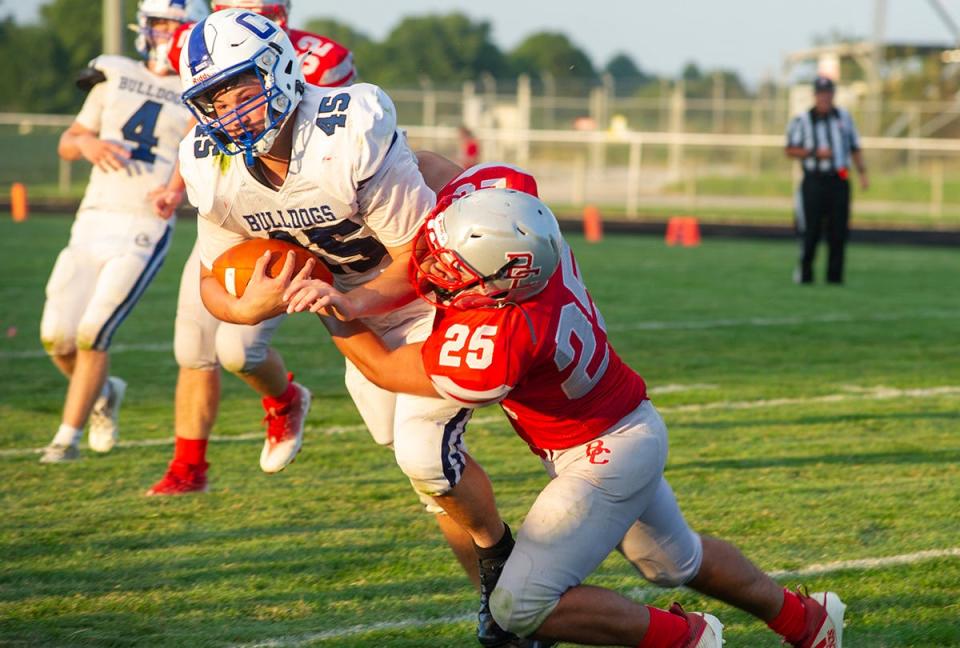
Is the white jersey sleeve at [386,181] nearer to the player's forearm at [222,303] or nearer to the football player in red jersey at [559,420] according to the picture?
the football player in red jersey at [559,420]

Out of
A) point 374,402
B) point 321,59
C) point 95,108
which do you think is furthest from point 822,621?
point 95,108

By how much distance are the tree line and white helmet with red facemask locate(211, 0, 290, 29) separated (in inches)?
438

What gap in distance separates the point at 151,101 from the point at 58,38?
120 ft

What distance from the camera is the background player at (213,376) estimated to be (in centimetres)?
501

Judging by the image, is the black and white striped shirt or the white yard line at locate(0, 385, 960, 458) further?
the black and white striped shirt

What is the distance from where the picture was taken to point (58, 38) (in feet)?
131

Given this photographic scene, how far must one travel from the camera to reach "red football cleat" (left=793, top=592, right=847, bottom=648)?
11.2 feet

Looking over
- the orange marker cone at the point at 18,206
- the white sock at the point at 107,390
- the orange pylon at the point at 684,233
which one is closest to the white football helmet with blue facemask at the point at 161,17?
the white sock at the point at 107,390

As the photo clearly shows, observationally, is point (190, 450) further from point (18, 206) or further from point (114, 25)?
point (18, 206)

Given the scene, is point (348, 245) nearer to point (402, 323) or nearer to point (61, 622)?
point (402, 323)

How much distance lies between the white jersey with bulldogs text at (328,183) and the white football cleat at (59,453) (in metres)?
2.25

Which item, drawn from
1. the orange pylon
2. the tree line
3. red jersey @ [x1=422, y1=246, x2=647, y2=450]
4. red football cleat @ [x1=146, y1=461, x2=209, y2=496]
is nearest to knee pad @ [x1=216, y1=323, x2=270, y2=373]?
red football cleat @ [x1=146, y1=461, x2=209, y2=496]

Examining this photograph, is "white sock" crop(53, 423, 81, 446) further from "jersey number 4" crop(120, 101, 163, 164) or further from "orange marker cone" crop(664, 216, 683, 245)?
"orange marker cone" crop(664, 216, 683, 245)

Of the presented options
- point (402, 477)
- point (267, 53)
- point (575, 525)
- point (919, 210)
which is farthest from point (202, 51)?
point (919, 210)
